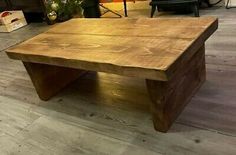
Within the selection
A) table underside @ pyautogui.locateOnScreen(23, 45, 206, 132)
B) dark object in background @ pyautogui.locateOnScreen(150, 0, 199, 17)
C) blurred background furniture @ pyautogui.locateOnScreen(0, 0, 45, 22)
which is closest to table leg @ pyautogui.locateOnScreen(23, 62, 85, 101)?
table underside @ pyautogui.locateOnScreen(23, 45, 206, 132)

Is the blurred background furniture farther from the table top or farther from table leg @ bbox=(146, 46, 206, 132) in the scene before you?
table leg @ bbox=(146, 46, 206, 132)

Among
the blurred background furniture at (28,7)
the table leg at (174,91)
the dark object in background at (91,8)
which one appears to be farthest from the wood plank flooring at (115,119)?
the blurred background furniture at (28,7)

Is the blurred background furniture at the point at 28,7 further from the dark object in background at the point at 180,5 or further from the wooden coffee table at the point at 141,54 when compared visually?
the wooden coffee table at the point at 141,54

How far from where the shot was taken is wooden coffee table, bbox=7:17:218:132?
3.85 feet

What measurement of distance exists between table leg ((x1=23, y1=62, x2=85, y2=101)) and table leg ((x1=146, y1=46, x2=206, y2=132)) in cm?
88

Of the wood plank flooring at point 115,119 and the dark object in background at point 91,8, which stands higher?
the dark object in background at point 91,8

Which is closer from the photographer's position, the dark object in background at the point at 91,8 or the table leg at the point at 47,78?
the table leg at the point at 47,78

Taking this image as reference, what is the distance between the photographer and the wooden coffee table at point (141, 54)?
1.17 m

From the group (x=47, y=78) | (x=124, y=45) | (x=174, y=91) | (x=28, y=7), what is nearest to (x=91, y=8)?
(x=28, y=7)

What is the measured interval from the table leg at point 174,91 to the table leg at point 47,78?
2.90 ft

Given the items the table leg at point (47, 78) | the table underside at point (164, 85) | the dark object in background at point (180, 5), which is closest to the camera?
the table underside at point (164, 85)

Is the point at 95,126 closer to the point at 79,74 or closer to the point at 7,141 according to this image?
the point at 7,141

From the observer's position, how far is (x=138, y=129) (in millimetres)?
1421

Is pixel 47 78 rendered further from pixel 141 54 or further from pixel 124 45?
pixel 141 54
